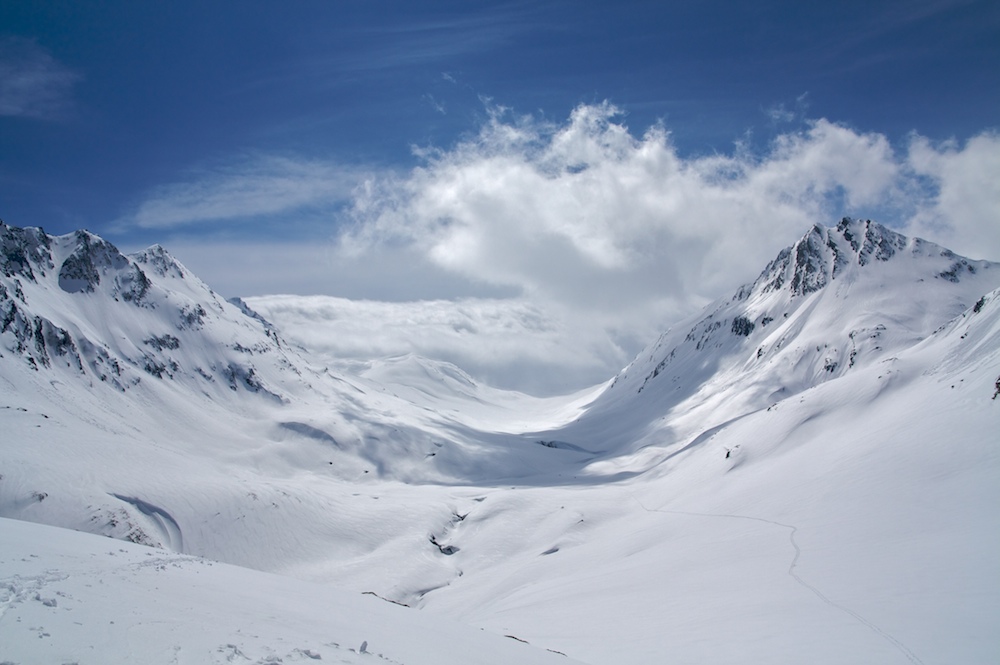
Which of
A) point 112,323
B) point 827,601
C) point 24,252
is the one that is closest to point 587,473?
point 827,601

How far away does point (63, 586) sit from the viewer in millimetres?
13453

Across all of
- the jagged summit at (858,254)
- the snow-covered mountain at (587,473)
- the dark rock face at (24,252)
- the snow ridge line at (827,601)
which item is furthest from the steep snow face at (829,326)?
the dark rock face at (24,252)

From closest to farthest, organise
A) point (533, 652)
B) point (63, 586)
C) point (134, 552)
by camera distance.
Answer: point (63, 586), point (533, 652), point (134, 552)

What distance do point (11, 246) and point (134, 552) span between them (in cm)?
15120

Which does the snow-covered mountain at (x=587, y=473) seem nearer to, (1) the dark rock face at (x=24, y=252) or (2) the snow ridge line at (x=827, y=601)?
(2) the snow ridge line at (x=827, y=601)

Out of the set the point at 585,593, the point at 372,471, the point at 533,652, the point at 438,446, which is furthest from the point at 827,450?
the point at 438,446

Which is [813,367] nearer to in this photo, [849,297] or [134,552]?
[849,297]

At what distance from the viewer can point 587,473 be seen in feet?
436

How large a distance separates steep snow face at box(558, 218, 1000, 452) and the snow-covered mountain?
961 mm

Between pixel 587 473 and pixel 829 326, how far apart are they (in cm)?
8341

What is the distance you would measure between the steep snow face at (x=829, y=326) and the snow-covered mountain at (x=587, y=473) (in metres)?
0.96

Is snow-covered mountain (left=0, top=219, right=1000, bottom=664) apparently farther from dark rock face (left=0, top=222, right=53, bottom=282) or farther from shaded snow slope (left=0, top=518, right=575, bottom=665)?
dark rock face (left=0, top=222, right=53, bottom=282)

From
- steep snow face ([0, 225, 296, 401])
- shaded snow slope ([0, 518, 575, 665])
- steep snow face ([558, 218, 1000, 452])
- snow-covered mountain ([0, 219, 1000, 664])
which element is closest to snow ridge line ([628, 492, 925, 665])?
snow-covered mountain ([0, 219, 1000, 664])

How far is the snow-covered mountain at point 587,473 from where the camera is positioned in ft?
76.7
